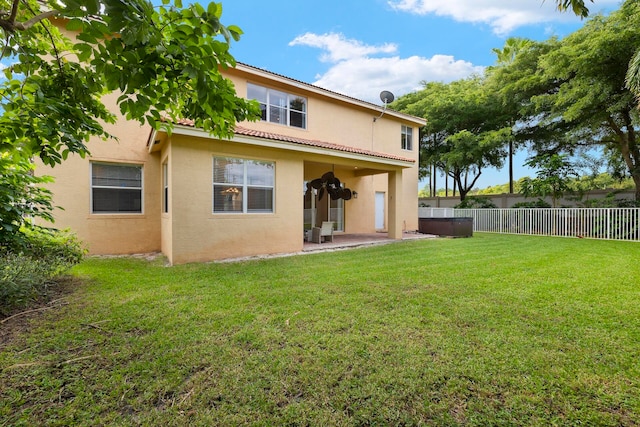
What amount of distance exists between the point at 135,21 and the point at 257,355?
9.86 feet

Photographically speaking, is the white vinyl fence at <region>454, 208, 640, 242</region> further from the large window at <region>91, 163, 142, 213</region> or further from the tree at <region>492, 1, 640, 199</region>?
the large window at <region>91, 163, 142, 213</region>

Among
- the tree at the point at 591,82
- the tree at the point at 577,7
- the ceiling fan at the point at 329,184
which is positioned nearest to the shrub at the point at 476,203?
the tree at the point at 591,82

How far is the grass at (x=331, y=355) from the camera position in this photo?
226 cm

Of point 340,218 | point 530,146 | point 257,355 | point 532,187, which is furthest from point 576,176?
point 257,355

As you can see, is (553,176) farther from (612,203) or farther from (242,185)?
(242,185)

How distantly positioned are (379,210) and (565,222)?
903 cm

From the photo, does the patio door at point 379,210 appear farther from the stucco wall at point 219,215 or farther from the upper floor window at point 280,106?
the stucco wall at point 219,215

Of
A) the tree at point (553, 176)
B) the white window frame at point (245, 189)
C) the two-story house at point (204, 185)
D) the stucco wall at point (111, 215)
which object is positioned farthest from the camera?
the tree at point (553, 176)

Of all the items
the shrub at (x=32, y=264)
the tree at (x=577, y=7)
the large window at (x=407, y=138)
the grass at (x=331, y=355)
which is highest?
the large window at (x=407, y=138)

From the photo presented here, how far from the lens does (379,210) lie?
1647cm

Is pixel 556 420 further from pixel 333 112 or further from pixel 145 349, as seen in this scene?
pixel 333 112

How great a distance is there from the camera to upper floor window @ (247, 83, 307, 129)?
11.7 meters

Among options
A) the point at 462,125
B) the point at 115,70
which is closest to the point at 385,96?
the point at 462,125

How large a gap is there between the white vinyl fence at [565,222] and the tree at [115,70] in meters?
16.7
